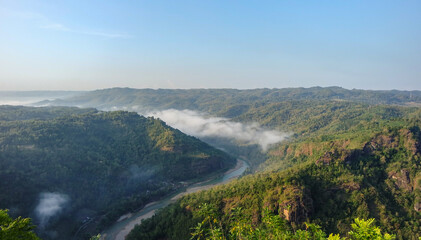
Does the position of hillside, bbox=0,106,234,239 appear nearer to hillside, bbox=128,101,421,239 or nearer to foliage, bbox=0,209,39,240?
hillside, bbox=128,101,421,239

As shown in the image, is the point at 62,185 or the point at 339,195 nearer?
the point at 339,195

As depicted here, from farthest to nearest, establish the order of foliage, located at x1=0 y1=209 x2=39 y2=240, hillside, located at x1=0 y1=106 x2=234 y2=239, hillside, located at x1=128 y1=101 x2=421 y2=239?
hillside, located at x1=0 y1=106 x2=234 y2=239 → hillside, located at x1=128 y1=101 x2=421 y2=239 → foliage, located at x1=0 y1=209 x2=39 y2=240

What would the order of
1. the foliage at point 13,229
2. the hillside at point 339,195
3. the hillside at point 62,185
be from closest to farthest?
the foliage at point 13,229 < the hillside at point 339,195 < the hillside at point 62,185

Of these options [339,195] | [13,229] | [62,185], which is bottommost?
[62,185]

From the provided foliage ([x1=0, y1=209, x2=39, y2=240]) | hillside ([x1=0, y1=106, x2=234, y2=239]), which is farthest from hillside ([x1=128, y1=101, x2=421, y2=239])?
foliage ([x1=0, y1=209, x2=39, y2=240])

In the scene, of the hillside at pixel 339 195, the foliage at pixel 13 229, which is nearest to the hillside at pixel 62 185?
the hillside at pixel 339 195

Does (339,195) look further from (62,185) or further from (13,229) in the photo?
(62,185)

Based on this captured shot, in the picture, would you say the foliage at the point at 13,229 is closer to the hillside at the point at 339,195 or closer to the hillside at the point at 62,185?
the hillside at the point at 339,195

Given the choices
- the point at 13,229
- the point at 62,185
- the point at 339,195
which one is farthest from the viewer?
the point at 62,185

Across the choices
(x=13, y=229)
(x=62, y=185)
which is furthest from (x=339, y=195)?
(x=62, y=185)

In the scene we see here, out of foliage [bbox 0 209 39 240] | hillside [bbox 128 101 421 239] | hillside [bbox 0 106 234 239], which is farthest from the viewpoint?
hillside [bbox 0 106 234 239]

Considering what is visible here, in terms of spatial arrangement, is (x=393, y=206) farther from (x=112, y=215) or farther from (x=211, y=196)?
(x=112, y=215)
